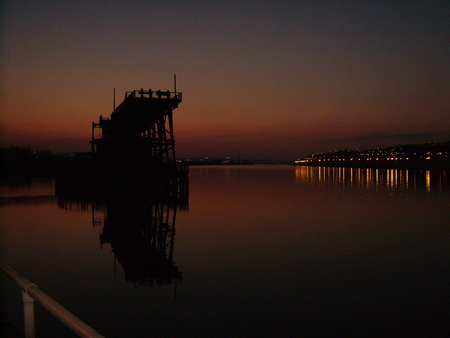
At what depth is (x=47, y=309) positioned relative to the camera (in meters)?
3.51

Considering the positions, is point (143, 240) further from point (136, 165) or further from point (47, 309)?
point (136, 165)

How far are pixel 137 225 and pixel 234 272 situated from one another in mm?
9092

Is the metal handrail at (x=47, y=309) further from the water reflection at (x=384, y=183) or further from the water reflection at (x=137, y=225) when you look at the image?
the water reflection at (x=384, y=183)

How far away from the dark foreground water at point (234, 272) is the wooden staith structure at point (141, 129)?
1175cm

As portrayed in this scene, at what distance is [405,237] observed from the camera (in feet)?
62.7

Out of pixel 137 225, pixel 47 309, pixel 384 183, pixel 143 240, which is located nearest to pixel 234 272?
pixel 143 240

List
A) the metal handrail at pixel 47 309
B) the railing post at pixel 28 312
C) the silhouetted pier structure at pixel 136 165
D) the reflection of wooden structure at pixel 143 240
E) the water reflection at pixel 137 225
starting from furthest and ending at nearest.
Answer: the silhouetted pier structure at pixel 136 165, the water reflection at pixel 137 225, the reflection of wooden structure at pixel 143 240, the railing post at pixel 28 312, the metal handrail at pixel 47 309

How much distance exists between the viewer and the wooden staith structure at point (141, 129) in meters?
34.1

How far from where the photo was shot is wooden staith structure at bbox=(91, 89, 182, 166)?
34062mm

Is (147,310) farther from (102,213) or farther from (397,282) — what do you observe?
(102,213)

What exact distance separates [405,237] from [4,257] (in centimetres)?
1729

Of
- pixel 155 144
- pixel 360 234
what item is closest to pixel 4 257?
pixel 360 234

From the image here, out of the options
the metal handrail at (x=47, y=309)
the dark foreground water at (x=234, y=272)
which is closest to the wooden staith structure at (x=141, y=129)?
the dark foreground water at (x=234, y=272)

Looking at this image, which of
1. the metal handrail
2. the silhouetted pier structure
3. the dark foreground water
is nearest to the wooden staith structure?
the silhouetted pier structure
